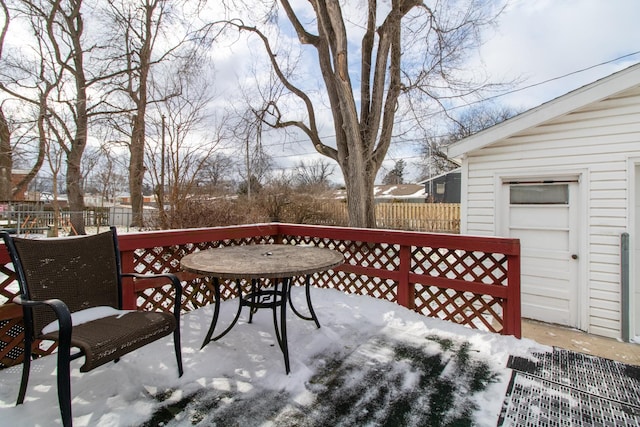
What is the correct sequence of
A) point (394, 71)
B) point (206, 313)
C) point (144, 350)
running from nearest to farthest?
point (144, 350)
point (206, 313)
point (394, 71)

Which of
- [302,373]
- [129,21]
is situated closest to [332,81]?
[302,373]

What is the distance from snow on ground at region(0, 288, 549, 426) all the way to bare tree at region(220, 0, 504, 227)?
3.66 m

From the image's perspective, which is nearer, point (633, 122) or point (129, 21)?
point (633, 122)

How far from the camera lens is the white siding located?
12.1 ft

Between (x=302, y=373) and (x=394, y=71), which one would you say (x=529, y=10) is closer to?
(x=394, y=71)

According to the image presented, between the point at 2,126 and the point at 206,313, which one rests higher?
the point at 2,126

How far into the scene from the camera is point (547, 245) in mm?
4148

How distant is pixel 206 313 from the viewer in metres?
3.14

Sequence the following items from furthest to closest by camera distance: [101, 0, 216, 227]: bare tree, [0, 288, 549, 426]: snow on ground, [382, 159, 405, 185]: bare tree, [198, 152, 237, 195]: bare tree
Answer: [382, 159, 405, 185]: bare tree < [101, 0, 216, 227]: bare tree < [198, 152, 237, 195]: bare tree < [0, 288, 549, 426]: snow on ground

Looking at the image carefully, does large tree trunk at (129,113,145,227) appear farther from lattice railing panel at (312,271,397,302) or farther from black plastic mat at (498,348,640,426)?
black plastic mat at (498,348,640,426)

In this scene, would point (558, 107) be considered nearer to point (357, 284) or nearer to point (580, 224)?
point (580, 224)

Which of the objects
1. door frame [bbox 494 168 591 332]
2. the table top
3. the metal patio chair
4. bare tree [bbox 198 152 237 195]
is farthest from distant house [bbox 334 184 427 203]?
the metal patio chair

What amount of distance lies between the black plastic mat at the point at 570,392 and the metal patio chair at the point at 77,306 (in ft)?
6.57

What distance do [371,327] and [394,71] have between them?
223 inches
